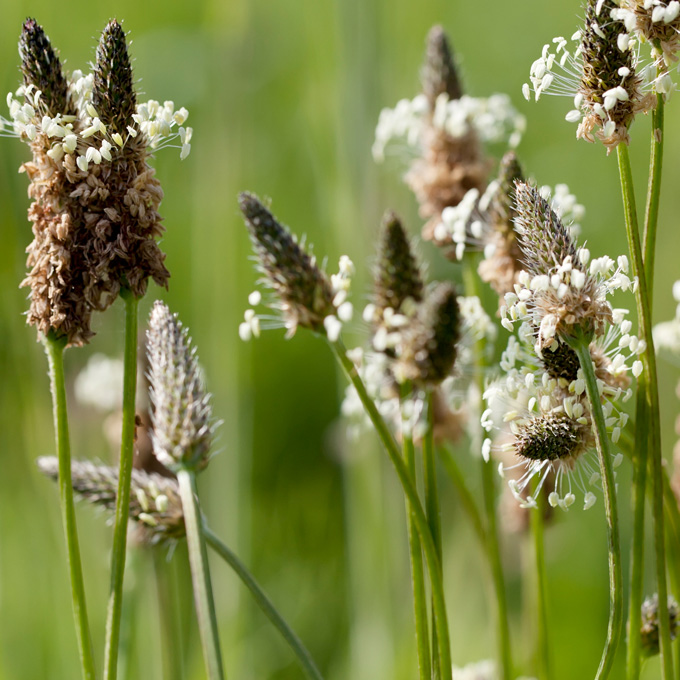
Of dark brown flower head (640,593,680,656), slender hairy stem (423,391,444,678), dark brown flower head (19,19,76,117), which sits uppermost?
dark brown flower head (19,19,76,117)

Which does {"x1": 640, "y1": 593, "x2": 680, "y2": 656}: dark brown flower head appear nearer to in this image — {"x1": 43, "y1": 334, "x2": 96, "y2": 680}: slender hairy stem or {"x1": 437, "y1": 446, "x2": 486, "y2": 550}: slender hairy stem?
{"x1": 437, "y1": 446, "x2": 486, "y2": 550}: slender hairy stem

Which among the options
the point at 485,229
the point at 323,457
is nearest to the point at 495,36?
the point at 323,457

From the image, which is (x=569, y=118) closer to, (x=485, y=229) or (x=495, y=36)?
(x=485, y=229)

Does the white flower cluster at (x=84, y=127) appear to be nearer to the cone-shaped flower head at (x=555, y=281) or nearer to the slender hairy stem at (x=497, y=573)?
the cone-shaped flower head at (x=555, y=281)

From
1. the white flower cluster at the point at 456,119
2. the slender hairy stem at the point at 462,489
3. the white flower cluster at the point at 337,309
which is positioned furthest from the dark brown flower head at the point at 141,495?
the white flower cluster at the point at 456,119

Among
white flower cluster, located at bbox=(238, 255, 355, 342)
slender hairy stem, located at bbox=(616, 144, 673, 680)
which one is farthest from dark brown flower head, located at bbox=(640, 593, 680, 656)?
white flower cluster, located at bbox=(238, 255, 355, 342)

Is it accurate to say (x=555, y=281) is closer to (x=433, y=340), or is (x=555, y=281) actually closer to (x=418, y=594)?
(x=433, y=340)

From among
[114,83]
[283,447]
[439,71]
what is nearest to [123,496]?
[114,83]
